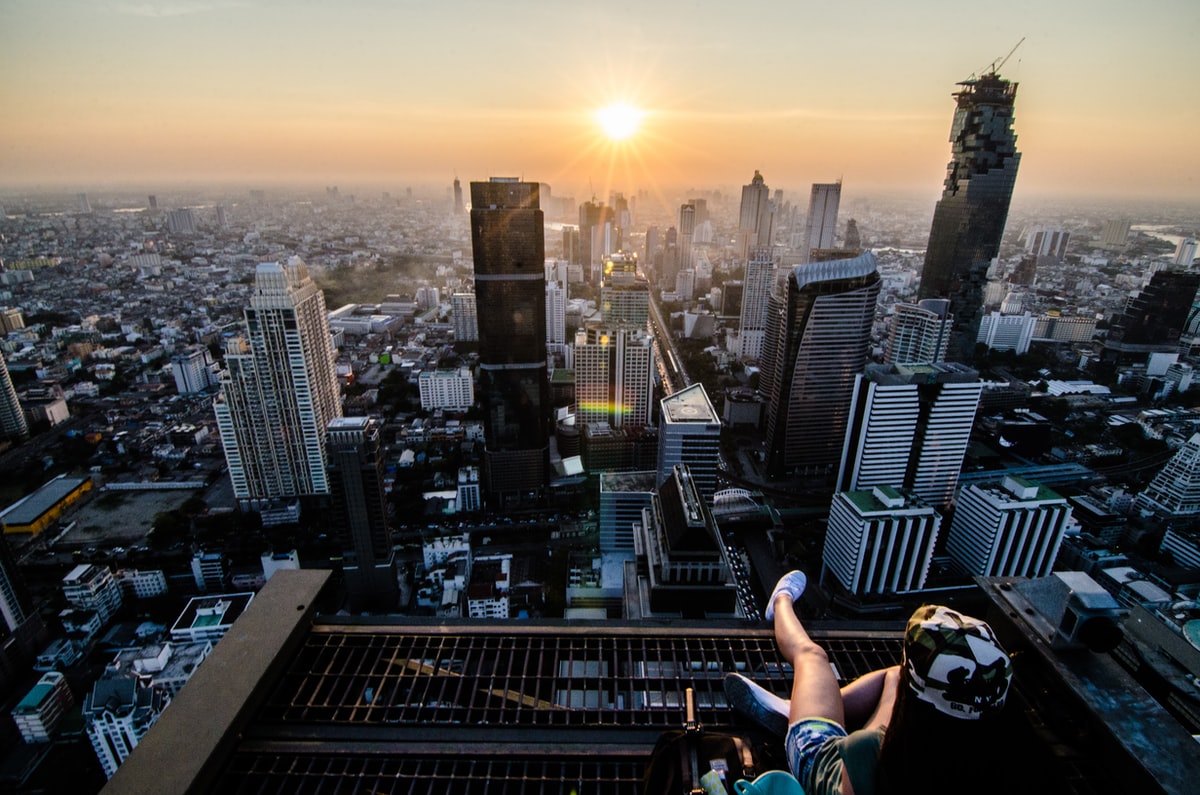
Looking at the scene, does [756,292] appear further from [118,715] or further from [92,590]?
[118,715]

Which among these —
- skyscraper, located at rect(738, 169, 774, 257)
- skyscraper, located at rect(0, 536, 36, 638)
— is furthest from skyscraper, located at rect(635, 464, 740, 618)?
→ skyscraper, located at rect(738, 169, 774, 257)

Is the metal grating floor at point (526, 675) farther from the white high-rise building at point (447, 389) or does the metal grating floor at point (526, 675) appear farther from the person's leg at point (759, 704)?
the white high-rise building at point (447, 389)

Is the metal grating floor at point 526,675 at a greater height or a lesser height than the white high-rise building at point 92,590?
greater

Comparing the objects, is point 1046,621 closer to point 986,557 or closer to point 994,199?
point 986,557

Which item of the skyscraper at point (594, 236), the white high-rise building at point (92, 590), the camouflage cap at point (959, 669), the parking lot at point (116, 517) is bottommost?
A: the parking lot at point (116, 517)

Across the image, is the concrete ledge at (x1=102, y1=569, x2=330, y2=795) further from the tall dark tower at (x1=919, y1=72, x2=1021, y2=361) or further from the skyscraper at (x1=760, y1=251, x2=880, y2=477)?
the tall dark tower at (x1=919, y1=72, x2=1021, y2=361)

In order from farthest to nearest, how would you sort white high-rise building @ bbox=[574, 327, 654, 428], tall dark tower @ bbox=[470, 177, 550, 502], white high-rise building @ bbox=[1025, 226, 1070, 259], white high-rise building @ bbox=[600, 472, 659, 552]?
1. white high-rise building @ bbox=[1025, 226, 1070, 259]
2. white high-rise building @ bbox=[574, 327, 654, 428]
3. tall dark tower @ bbox=[470, 177, 550, 502]
4. white high-rise building @ bbox=[600, 472, 659, 552]

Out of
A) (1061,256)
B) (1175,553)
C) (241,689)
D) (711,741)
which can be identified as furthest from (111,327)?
(1061,256)

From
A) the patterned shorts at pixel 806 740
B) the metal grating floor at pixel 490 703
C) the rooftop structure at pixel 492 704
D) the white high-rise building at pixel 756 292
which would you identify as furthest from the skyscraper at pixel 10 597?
the white high-rise building at pixel 756 292
